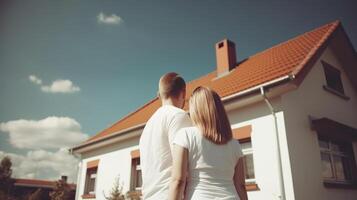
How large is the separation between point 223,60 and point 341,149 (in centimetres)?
593

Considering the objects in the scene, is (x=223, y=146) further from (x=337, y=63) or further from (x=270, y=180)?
(x=337, y=63)

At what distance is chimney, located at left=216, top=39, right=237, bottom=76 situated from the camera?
12.5 m

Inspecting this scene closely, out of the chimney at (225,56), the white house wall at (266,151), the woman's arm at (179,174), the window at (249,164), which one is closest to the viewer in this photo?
the woman's arm at (179,174)

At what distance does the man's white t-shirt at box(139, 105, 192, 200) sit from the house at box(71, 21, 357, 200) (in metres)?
5.42

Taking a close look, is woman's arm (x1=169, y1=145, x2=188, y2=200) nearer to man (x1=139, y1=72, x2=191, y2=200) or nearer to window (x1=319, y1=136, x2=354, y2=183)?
man (x1=139, y1=72, x2=191, y2=200)

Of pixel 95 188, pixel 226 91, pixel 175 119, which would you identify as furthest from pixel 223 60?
pixel 175 119

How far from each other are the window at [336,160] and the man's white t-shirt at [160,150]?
7.10 m

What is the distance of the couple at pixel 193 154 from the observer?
5.94 feet

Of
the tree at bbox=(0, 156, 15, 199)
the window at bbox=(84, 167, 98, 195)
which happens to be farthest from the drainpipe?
the tree at bbox=(0, 156, 15, 199)

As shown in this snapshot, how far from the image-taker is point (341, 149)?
903 cm

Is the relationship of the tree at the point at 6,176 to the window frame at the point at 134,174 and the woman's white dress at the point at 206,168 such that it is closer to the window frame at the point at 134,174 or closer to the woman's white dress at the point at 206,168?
the window frame at the point at 134,174

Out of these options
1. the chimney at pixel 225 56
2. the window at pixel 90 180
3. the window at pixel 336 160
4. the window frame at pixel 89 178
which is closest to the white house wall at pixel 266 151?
the window at pixel 336 160

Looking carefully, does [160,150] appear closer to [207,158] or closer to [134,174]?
[207,158]

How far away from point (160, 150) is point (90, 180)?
42.1 ft
